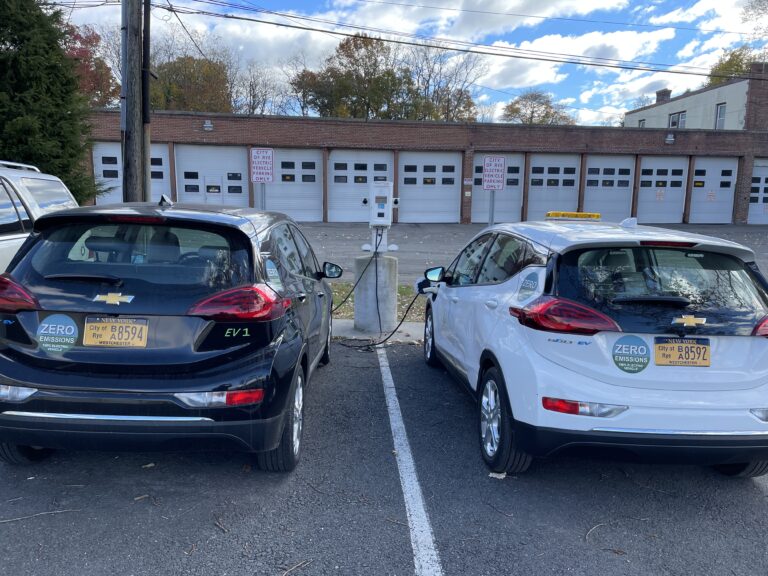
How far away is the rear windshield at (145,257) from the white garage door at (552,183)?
24282mm

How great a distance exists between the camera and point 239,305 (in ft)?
10.2

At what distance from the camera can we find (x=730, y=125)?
31984 millimetres

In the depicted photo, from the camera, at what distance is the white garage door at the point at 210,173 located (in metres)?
24.0

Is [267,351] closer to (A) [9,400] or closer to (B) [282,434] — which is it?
(B) [282,434]

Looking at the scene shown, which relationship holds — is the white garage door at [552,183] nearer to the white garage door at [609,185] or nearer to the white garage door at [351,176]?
the white garage door at [609,185]

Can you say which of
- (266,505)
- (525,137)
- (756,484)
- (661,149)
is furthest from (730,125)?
(266,505)

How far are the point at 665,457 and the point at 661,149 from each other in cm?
2701

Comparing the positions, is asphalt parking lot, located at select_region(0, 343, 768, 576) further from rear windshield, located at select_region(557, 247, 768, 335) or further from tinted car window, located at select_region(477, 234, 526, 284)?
tinted car window, located at select_region(477, 234, 526, 284)

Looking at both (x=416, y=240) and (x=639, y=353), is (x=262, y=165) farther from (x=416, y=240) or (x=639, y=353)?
(x=416, y=240)

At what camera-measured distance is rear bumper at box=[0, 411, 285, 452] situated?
3.00 m

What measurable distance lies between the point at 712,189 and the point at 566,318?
Result: 2904cm

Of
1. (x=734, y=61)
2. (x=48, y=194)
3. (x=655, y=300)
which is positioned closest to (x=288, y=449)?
(x=655, y=300)

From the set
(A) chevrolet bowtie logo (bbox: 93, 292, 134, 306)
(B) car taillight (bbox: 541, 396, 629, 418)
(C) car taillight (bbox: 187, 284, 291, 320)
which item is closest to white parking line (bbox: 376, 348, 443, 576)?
(B) car taillight (bbox: 541, 396, 629, 418)

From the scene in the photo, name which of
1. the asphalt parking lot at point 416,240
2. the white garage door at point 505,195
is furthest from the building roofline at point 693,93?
the white garage door at point 505,195
